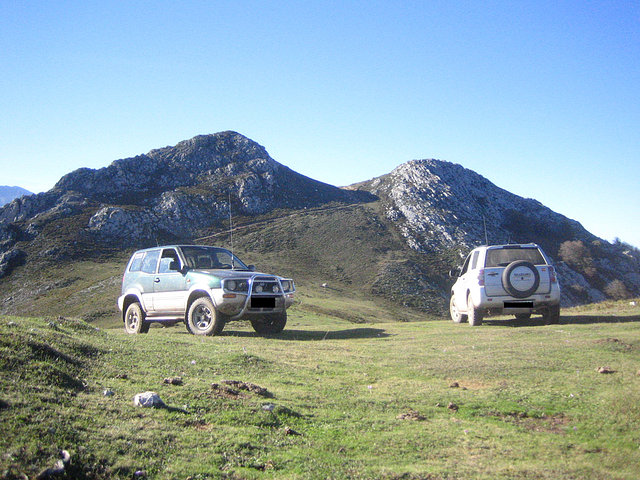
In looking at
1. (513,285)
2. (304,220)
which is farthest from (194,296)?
(304,220)

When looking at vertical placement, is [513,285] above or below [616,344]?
above

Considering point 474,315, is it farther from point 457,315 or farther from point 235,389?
point 235,389

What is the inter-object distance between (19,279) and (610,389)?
63707 millimetres

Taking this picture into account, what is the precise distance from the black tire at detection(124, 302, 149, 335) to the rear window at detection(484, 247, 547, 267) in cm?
928

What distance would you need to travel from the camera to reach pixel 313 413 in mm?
5879

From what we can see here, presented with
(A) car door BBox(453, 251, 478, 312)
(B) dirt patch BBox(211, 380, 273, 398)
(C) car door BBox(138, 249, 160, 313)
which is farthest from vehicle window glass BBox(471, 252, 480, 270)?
(B) dirt patch BBox(211, 380, 273, 398)

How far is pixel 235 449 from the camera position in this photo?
15.0ft

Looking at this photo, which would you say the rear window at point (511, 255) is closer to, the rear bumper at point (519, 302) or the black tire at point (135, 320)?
the rear bumper at point (519, 302)

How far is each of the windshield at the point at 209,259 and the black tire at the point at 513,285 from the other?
22.3 feet

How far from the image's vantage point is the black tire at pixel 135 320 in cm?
1336

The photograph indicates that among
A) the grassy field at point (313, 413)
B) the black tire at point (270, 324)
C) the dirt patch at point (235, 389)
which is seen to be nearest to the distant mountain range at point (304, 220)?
the black tire at point (270, 324)

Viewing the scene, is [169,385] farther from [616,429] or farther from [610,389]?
[610,389]

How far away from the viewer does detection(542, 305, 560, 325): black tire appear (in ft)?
45.0

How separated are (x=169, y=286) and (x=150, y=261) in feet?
4.05
